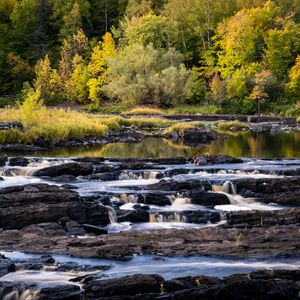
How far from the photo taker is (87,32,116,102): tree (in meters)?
81.8

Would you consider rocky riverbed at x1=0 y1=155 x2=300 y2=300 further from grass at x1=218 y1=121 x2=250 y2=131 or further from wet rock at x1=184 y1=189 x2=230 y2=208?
grass at x1=218 y1=121 x2=250 y2=131

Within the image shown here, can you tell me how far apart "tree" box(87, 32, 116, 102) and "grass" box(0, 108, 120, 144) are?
3222 centimetres

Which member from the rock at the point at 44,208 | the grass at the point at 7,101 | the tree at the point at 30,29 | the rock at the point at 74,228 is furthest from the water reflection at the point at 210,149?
the tree at the point at 30,29

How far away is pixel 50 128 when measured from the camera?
4125cm

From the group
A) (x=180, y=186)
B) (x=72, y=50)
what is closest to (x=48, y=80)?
(x=72, y=50)

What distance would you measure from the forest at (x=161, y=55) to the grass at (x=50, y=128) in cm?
2037

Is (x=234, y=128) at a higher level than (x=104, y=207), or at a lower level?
lower

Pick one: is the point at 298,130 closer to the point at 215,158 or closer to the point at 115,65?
the point at 215,158

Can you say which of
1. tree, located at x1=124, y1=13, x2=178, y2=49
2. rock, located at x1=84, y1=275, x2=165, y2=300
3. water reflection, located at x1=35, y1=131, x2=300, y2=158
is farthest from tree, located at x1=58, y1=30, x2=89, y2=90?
rock, located at x1=84, y1=275, x2=165, y2=300

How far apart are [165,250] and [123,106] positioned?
59.1 metres

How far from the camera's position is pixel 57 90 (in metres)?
85.4

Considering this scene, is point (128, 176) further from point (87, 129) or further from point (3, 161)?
point (87, 129)

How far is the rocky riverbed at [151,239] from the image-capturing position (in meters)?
13.0

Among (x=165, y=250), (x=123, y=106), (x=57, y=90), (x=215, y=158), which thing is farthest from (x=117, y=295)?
(x=57, y=90)
